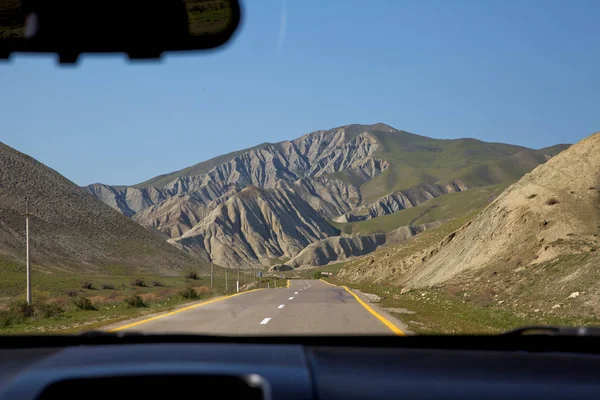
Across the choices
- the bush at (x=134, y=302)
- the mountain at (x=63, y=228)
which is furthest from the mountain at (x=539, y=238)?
the mountain at (x=63, y=228)

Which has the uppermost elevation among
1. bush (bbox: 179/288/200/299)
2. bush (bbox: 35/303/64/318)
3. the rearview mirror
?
the rearview mirror

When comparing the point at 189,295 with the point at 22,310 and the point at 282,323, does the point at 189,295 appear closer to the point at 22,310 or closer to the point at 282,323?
the point at 22,310

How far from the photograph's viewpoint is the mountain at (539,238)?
30.4 meters

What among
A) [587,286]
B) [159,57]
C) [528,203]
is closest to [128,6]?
[159,57]

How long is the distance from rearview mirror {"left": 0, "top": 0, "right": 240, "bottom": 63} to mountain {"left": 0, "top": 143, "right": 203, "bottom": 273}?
84.1m

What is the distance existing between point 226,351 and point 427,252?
209 feet

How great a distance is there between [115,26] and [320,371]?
2.12 m

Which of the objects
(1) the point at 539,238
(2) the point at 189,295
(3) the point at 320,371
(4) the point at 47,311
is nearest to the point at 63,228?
(2) the point at 189,295

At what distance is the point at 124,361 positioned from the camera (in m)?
2.74

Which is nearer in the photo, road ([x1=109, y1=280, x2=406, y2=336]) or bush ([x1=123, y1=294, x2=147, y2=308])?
road ([x1=109, y1=280, x2=406, y2=336])

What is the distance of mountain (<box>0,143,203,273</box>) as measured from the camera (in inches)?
3605

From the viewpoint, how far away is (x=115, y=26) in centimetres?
368

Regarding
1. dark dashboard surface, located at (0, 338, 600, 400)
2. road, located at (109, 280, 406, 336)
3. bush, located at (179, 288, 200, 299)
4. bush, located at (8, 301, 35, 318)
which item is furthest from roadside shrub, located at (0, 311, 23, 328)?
dark dashboard surface, located at (0, 338, 600, 400)

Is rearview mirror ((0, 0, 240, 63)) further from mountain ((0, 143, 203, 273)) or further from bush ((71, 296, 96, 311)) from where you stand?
mountain ((0, 143, 203, 273))
